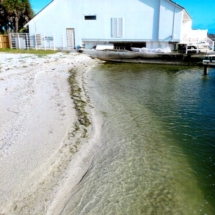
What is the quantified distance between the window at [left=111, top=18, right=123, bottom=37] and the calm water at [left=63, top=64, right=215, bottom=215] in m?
16.9

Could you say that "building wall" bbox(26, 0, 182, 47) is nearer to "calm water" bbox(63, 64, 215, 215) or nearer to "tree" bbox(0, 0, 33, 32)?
"tree" bbox(0, 0, 33, 32)

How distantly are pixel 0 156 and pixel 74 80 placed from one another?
30.0 ft

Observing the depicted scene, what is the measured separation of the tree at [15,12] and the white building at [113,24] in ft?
19.8

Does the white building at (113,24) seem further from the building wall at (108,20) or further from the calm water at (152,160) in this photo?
the calm water at (152,160)

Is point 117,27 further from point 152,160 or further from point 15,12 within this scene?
point 152,160

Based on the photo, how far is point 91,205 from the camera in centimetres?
389

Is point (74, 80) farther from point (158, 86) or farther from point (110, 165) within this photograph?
point (110, 165)

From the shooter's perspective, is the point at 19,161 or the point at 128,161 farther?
the point at 128,161

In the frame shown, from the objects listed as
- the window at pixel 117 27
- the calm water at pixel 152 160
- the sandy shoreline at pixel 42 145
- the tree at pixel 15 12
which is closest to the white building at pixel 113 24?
the window at pixel 117 27


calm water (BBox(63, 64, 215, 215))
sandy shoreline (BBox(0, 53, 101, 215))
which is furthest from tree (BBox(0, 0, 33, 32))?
calm water (BBox(63, 64, 215, 215))

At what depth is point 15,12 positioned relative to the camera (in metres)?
31.3

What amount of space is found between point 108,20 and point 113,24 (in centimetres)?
69

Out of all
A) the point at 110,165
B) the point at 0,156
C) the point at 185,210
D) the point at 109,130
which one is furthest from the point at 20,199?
the point at 109,130

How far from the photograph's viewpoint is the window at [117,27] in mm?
25312
